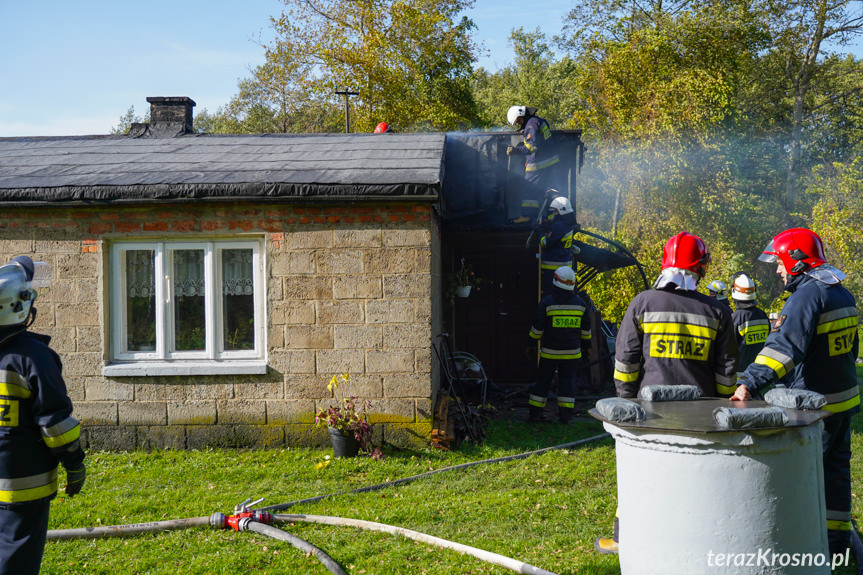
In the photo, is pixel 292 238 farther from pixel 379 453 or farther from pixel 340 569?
pixel 340 569

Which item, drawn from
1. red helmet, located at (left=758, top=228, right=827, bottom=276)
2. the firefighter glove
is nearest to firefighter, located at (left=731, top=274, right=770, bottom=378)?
red helmet, located at (left=758, top=228, right=827, bottom=276)

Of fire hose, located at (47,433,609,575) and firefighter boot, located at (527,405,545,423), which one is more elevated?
firefighter boot, located at (527,405,545,423)

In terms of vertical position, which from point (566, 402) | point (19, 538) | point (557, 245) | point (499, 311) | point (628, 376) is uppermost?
point (557, 245)

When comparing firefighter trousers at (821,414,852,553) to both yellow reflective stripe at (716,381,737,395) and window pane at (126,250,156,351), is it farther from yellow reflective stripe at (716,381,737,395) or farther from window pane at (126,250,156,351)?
window pane at (126,250,156,351)

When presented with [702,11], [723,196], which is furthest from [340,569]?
[702,11]

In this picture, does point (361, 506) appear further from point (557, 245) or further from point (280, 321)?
point (557, 245)

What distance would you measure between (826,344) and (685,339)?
90 centimetres

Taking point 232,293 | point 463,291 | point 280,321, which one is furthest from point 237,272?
point 463,291

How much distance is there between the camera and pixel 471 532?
5.04 m

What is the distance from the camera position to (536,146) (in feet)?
33.5

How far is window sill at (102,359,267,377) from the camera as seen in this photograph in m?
7.41

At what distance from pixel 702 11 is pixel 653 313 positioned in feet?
65.5

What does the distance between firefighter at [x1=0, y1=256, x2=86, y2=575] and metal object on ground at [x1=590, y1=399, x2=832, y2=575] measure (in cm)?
289

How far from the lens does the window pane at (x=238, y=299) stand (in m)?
7.66
